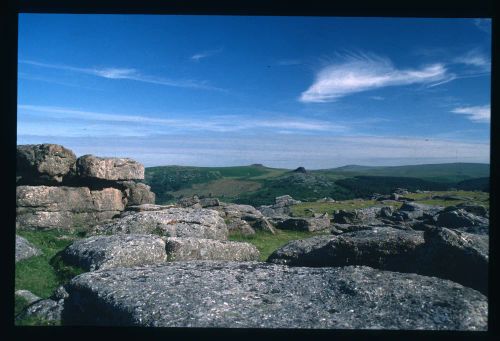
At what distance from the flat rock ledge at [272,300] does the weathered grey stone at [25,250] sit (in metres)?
5.04

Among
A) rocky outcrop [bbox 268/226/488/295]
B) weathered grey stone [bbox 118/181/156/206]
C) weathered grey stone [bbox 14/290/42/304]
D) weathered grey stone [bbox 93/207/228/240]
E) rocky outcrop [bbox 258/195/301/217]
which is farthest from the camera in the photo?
rocky outcrop [bbox 258/195/301/217]

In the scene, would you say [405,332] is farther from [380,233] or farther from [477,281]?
[380,233]

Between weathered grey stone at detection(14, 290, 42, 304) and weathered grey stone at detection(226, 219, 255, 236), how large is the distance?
47.9 ft

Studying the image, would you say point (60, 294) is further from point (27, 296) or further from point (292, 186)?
point (292, 186)

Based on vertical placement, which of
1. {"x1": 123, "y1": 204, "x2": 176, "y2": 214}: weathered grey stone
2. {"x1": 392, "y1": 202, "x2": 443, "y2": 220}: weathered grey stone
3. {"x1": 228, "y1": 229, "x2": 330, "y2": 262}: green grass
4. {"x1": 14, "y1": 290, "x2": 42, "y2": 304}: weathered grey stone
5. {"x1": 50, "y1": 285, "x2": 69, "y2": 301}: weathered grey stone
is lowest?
{"x1": 228, "y1": 229, "x2": 330, "y2": 262}: green grass

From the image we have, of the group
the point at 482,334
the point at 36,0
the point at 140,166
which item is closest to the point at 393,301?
the point at 482,334

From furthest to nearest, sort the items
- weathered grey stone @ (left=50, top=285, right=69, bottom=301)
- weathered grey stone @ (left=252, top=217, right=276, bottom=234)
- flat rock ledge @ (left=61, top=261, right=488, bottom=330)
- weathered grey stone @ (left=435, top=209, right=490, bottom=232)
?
weathered grey stone @ (left=252, top=217, right=276, bottom=234) < weathered grey stone @ (left=435, top=209, right=490, bottom=232) < weathered grey stone @ (left=50, top=285, right=69, bottom=301) < flat rock ledge @ (left=61, top=261, right=488, bottom=330)

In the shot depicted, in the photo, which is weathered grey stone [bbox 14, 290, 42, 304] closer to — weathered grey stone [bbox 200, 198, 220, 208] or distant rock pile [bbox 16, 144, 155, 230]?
distant rock pile [bbox 16, 144, 155, 230]

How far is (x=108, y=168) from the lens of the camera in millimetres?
27969

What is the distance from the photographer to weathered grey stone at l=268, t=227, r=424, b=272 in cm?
1494

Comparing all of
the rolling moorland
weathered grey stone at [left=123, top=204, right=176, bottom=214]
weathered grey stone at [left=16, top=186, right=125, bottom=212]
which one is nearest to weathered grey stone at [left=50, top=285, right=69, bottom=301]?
the rolling moorland

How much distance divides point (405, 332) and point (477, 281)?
418 cm

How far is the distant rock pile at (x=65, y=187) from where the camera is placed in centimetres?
2414

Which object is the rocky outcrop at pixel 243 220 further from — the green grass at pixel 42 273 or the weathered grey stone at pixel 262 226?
the green grass at pixel 42 273
